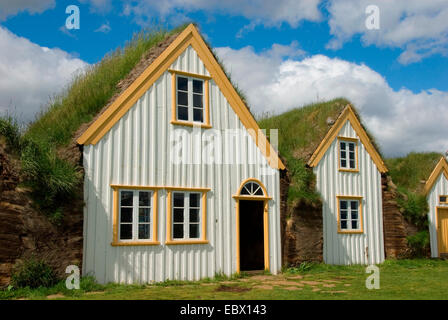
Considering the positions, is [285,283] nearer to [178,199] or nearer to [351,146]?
[178,199]

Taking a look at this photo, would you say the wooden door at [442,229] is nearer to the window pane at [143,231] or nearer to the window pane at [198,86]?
the window pane at [198,86]

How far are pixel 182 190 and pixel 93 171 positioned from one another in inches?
110

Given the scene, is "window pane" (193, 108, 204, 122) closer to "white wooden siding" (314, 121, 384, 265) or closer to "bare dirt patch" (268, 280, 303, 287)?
"bare dirt patch" (268, 280, 303, 287)

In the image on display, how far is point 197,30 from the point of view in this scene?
15.5 meters

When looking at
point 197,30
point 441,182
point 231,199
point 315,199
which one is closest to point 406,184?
point 441,182

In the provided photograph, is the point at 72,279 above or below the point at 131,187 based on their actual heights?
below

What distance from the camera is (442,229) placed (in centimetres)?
2198

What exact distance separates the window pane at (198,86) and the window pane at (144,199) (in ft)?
12.9

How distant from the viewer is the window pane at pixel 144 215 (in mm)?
13242

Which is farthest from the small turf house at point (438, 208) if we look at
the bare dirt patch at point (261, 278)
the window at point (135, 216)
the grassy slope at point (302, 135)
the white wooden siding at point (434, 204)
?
the window at point (135, 216)

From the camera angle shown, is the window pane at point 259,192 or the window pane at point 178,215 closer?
the window pane at point 178,215

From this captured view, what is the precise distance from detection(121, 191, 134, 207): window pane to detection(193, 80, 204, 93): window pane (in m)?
4.20

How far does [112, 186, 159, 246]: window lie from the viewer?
12781mm
